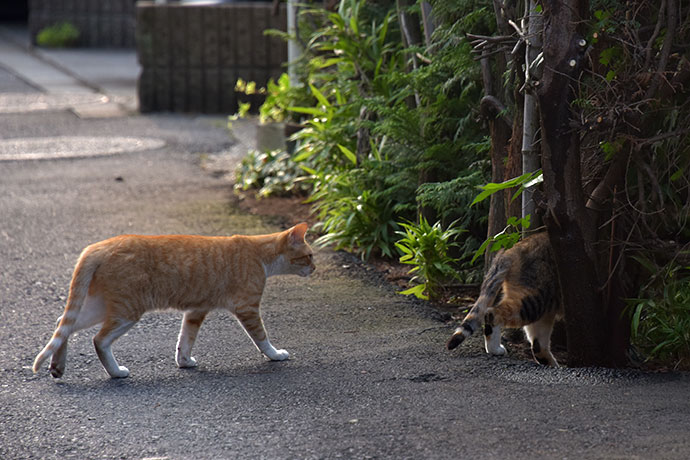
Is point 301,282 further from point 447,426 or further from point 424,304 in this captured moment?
point 447,426

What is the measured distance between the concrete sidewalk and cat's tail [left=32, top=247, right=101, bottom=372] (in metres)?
9.14

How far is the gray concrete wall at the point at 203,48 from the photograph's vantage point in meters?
13.3

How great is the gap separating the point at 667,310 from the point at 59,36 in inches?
706

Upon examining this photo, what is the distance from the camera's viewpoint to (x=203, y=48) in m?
13.5

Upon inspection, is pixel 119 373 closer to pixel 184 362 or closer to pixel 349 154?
pixel 184 362

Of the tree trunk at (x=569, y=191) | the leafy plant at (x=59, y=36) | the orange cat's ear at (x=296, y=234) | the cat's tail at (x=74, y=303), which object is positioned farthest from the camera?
the leafy plant at (x=59, y=36)

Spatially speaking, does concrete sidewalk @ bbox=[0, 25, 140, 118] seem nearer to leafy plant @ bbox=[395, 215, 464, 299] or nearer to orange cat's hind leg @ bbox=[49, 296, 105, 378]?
leafy plant @ bbox=[395, 215, 464, 299]

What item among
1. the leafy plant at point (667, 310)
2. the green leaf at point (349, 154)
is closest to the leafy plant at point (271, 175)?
the green leaf at point (349, 154)

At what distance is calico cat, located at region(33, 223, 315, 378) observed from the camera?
4844mm

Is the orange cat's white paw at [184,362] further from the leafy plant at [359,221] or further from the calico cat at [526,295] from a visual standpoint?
the leafy plant at [359,221]

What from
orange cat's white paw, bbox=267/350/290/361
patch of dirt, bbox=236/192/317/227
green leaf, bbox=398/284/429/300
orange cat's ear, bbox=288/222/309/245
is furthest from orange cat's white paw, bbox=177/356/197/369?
patch of dirt, bbox=236/192/317/227

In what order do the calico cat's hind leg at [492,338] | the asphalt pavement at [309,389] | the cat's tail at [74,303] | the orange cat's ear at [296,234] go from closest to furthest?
the asphalt pavement at [309,389], the cat's tail at [74,303], the calico cat's hind leg at [492,338], the orange cat's ear at [296,234]

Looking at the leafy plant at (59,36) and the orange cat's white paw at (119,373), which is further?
the leafy plant at (59,36)

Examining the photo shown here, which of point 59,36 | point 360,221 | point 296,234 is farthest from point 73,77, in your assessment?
point 296,234
